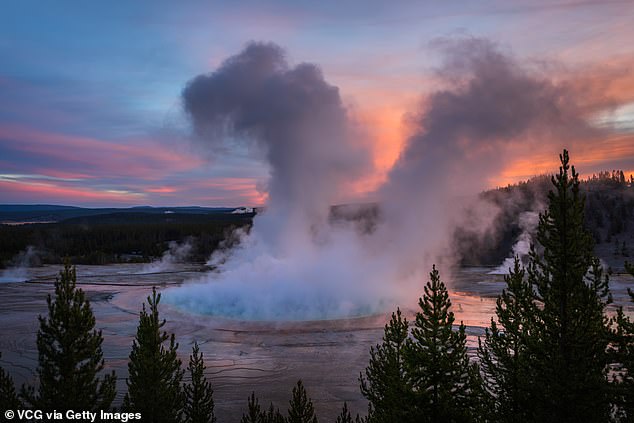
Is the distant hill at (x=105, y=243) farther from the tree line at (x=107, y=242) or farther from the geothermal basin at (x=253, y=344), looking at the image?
the geothermal basin at (x=253, y=344)

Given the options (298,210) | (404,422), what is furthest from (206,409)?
(298,210)

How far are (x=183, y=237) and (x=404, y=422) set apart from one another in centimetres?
9621

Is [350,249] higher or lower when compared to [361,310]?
higher

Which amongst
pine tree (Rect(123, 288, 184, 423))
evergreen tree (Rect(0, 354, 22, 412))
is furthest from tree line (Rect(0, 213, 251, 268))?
pine tree (Rect(123, 288, 184, 423))

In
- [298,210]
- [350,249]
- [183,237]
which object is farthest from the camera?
[183,237]

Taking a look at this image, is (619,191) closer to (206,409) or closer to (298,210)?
(298,210)

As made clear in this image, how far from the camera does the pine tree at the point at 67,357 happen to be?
922 centimetres

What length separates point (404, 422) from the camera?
880 cm

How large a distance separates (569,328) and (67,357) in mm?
9789

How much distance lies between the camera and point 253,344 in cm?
2103

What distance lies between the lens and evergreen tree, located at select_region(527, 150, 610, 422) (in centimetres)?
820

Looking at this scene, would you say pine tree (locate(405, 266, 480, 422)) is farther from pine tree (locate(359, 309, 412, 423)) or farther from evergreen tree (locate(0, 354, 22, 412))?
evergreen tree (locate(0, 354, 22, 412))

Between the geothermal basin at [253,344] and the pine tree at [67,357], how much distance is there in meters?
4.87

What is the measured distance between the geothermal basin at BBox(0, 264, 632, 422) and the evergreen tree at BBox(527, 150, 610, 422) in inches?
255
